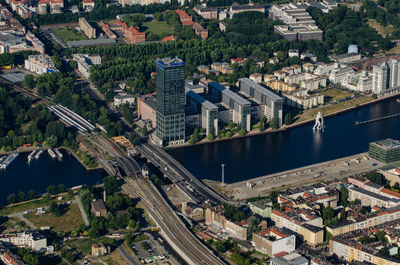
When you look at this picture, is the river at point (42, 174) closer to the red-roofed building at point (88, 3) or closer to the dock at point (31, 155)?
the dock at point (31, 155)

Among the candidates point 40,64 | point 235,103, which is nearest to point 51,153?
point 235,103

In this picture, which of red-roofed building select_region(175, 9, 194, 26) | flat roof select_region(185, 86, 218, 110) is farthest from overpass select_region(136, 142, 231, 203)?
red-roofed building select_region(175, 9, 194, 26)

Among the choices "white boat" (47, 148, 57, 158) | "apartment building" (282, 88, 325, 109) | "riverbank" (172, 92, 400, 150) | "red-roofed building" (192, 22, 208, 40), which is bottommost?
"white boat" (47, 148, 57, 158)

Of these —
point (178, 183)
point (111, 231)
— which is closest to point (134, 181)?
point (178, 183)

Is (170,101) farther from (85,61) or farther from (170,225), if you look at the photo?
(85,61)

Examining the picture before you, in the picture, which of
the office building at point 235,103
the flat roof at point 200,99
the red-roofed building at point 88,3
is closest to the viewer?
the flat roof at point 200,99

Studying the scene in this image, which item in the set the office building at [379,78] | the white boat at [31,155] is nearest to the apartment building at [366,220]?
the white boat at [31,155]

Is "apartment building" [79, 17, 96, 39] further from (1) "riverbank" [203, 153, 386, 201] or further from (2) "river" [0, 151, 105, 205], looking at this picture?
(1) "riverbank" [203, 153, 386, 201]
